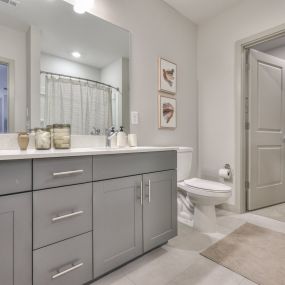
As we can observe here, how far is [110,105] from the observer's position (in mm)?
1913

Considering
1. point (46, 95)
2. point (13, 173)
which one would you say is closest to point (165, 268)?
point (13, 173)

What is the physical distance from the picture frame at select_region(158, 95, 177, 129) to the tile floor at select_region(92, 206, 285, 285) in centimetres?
119

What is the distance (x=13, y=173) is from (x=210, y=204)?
1.64m

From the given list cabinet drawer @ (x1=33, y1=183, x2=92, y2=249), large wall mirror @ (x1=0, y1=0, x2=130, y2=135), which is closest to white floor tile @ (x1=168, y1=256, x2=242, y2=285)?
cabinet drawer @ (x1=33, y1=183, x2=92, y2=249)

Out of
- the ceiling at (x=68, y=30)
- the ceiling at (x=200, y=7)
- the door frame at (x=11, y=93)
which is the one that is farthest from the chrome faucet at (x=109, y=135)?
the ceiling at (x=200, y=7)

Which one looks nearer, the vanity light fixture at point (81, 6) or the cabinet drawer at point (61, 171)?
the cabinet drawer at point (61, 171)

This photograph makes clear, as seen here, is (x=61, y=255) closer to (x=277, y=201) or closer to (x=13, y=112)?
(x=13, y=112)

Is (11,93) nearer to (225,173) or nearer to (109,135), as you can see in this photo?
(109,135)

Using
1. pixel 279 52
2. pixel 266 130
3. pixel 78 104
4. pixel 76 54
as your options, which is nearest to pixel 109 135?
pixel 78 104

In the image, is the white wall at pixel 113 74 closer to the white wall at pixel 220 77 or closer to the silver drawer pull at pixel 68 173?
the silver drawer pull at pixel 68 173

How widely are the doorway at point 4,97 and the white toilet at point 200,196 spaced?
1.51 m

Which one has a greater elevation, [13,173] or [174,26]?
[174,26]

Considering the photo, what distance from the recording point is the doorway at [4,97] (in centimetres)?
132

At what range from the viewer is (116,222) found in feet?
4.19
